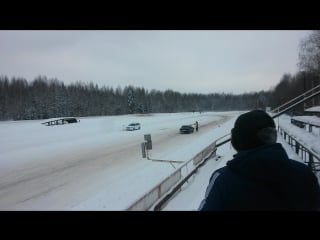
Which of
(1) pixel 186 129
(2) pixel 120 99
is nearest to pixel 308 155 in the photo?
(2) pixel 120 99

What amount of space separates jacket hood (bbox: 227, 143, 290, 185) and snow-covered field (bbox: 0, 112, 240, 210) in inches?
56.8

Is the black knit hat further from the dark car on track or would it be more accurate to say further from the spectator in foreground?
the dark car on track

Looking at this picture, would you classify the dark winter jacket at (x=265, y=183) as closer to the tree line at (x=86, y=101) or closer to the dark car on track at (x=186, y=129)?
the tree line at (x=86, y=101)

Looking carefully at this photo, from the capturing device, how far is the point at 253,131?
1036 millimetres

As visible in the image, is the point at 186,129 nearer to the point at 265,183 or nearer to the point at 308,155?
the point at 308,155

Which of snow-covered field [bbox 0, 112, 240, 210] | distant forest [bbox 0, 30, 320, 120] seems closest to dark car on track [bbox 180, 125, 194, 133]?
snow-covered field [bbox 0, 112, 240, 210]

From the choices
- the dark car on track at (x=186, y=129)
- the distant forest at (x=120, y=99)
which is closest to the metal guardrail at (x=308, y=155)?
the distant forest at (x=120, y=99)

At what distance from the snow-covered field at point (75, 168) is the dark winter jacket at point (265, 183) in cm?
144

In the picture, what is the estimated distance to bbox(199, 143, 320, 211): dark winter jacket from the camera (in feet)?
3.10
